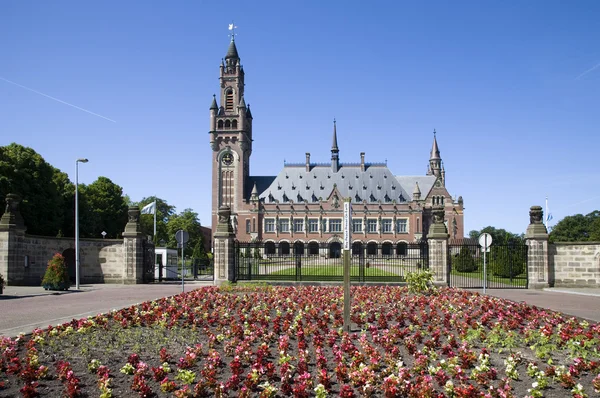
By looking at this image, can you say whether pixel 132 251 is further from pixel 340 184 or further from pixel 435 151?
pixel 435 151

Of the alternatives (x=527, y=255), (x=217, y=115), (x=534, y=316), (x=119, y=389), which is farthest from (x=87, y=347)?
(x=217, y=115)

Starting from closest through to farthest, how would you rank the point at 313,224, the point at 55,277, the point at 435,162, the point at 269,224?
the point at 55,277 → the point at 269,224 → the point at 313,224 → the point at 435,162

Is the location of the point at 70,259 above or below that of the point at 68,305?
above

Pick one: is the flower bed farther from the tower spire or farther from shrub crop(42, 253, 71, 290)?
the tower spire

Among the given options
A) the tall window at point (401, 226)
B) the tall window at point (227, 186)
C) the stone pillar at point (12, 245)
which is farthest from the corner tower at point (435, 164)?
the stone pillar at point (12, 245)

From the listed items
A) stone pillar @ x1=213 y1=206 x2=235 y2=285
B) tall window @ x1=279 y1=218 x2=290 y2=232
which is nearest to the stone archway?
Answer: stone pillar @ x1=213 y1=206 x2=235 y2=285

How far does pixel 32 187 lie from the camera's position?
46875 mm

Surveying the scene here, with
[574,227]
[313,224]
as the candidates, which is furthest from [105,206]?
[574,227]

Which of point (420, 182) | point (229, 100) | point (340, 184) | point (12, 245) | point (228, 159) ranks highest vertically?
point (229, 100)

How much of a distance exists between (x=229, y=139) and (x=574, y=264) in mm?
66476

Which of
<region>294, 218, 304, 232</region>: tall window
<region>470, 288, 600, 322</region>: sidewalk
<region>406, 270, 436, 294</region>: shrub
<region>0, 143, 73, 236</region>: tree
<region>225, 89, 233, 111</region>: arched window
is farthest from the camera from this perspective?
<region>294, 218, 304, 232</region>: tall window

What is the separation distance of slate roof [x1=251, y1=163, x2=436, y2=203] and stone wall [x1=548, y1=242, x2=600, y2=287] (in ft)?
208

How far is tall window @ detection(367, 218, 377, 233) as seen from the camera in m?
89.0

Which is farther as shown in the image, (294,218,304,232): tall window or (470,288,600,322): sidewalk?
(294,218,304,232): tall window
